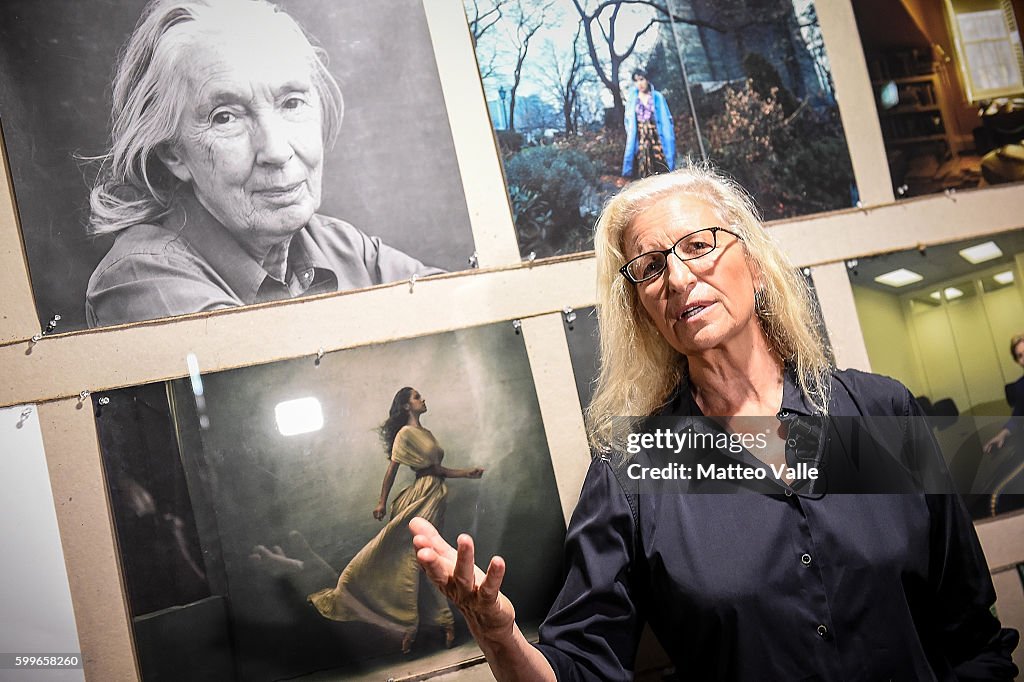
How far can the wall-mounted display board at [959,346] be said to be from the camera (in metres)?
2.18

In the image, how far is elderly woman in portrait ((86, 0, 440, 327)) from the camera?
1.82 metres

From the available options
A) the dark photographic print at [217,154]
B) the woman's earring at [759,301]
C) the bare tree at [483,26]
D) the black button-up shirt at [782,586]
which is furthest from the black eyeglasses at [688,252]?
the bare tree at [483,26]

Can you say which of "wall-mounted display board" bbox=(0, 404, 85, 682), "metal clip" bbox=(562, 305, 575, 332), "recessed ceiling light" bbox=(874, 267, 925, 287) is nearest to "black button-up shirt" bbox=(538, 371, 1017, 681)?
"metal clip" bbox=(562, 305, 575, 332)

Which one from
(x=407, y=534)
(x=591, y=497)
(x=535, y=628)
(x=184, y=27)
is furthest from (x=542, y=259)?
(x=184, y=27)

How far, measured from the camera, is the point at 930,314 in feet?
7.29

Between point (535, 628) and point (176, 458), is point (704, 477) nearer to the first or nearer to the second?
point (535, 628)

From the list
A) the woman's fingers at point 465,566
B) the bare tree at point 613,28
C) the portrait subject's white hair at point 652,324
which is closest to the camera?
the woman's fingers at point 465,566

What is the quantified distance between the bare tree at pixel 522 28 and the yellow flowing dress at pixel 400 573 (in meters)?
1.07

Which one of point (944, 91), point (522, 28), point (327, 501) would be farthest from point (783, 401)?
point (944, 91)

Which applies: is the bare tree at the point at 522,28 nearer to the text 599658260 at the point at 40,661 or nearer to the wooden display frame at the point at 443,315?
the wooden display frame at the point at 443,315

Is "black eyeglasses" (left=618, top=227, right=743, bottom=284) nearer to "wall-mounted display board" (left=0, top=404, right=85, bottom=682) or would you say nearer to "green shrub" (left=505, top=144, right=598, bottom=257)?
"green shrub" (left=505, top=144, right=598, bottom=257)

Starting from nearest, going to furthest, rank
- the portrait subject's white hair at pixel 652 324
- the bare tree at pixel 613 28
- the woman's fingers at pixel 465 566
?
the woman's fingers at pixel 465 566, the portrait subject's white hair at pixel 652 324, the bare tree at pixel 613 28

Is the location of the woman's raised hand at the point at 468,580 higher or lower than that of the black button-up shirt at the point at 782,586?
higher

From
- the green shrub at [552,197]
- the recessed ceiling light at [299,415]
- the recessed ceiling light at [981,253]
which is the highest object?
the green shrub at [552,197]
